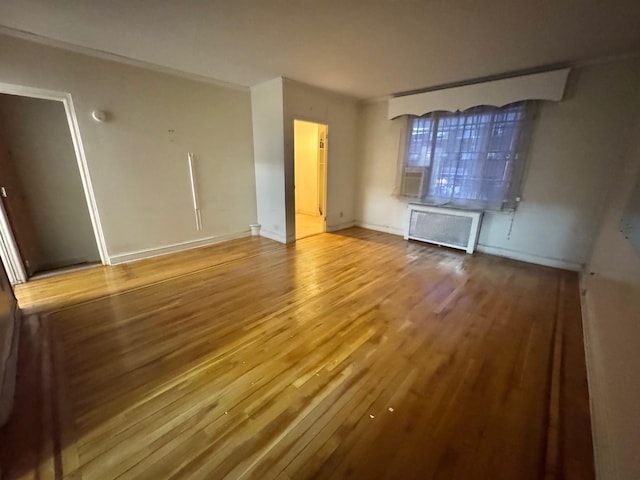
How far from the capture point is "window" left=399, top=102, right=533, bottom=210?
352 cm

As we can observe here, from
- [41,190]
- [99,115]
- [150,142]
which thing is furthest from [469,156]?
[41,190]

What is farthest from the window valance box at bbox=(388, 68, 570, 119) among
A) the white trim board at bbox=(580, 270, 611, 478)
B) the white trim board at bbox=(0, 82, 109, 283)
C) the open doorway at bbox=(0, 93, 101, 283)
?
the open doorway at bbox=(0, 93, 101, 283)

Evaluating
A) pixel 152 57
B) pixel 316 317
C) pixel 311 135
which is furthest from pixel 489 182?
pixel 152 57

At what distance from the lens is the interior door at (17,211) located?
9.02 ft

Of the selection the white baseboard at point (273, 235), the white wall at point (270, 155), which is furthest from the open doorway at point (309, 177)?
the white wall at point (270, 155)

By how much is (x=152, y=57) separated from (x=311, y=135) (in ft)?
11.1

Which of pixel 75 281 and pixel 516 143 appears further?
pixel 516 143

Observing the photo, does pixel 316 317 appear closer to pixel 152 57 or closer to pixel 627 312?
pixel 627 312

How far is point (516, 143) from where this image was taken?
11.4 ft

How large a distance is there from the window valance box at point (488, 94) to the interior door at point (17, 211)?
515 cm

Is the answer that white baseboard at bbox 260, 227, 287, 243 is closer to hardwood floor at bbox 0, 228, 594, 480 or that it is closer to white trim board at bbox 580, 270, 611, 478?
hardwood floor at bbox 0, 228, 594, 480

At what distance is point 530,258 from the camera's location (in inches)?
146

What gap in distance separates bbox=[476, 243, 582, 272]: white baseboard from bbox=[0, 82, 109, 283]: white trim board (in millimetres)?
5366

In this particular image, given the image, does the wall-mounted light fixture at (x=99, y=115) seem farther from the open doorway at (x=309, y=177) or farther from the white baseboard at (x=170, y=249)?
the open doorway at (x=309, y=177)
